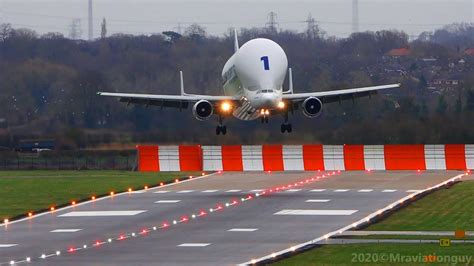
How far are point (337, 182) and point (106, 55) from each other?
3646 cm

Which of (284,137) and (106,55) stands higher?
(106,55)

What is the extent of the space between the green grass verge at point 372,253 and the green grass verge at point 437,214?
180 inches

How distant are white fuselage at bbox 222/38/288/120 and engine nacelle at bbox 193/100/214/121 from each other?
2.26m

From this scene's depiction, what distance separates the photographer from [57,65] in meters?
86.1

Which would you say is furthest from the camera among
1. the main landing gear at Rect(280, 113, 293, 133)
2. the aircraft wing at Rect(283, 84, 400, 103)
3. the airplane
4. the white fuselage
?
the main landing gear at Rect(280, 113, 293, 133)

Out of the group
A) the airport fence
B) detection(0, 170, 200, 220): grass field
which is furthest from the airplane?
the airport fence

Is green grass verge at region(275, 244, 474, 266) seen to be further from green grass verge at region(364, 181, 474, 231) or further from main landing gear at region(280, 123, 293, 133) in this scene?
main landing gear at region(280, 123, 293, 133)

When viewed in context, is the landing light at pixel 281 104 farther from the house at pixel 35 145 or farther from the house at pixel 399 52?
the house at pixel 399 52

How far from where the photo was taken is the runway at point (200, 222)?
36.4 m

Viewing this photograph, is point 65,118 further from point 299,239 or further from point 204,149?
point 299,239

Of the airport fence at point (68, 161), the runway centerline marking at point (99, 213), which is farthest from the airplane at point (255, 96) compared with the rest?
the runway centerline marking at point (99, 213)

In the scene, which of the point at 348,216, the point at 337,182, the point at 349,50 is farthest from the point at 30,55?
the point at 348,216

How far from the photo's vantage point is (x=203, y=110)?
66188 mm

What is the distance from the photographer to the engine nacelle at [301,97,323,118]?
215 ft
